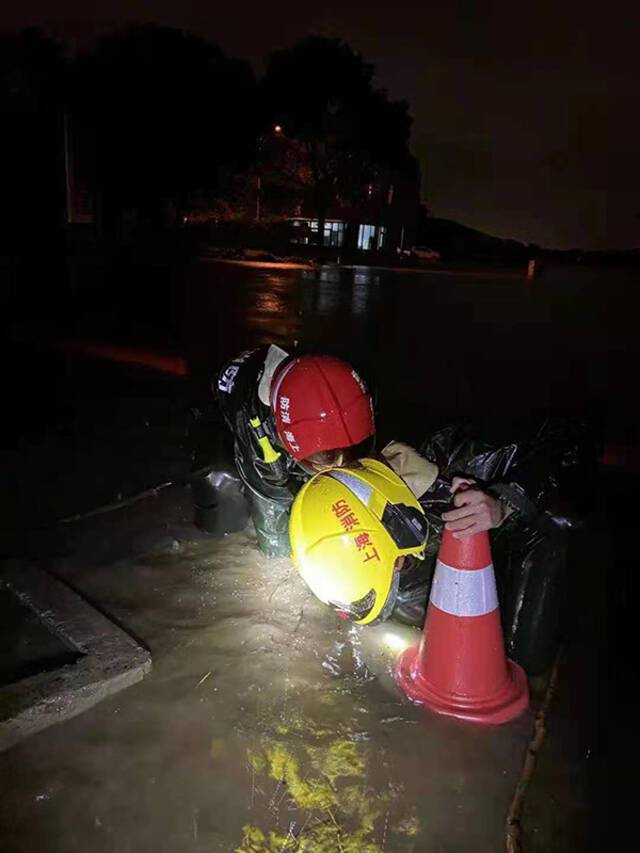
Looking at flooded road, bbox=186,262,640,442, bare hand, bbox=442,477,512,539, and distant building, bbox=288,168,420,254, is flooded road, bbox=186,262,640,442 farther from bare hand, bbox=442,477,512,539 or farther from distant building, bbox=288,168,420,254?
distant building, bbox=288,168,420,254

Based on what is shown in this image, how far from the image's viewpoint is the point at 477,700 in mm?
2846

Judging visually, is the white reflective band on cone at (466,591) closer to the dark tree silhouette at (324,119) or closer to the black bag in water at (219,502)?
the black bag in water at (219,502)

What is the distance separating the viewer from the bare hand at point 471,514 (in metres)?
2.70

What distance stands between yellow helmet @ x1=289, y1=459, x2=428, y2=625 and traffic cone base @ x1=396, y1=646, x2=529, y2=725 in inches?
17.5

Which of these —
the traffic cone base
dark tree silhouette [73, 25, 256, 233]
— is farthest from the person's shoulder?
dark tree silhouette [73, 25, 256, 233]

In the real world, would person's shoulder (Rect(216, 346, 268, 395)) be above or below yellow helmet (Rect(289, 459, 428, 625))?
above

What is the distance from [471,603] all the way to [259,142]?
43.3 meters

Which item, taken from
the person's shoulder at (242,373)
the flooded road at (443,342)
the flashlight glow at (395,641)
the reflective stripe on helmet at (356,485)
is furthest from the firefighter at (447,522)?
the flooded road at (443,342)

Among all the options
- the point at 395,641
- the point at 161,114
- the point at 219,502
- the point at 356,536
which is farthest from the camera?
the point at 161,114

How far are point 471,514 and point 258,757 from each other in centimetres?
117

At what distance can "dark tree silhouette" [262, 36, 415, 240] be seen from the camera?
4644 centimetres

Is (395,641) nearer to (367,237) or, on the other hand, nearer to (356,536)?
(356,536)

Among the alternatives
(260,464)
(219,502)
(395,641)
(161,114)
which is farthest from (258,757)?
(161,114)

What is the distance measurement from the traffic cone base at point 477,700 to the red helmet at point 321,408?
1.01 metres
